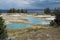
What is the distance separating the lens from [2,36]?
1317 centimetres

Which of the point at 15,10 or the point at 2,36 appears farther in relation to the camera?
the point at 15,10

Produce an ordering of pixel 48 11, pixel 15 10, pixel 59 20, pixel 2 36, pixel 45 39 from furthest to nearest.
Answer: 1. pixel 15 10
2. pixel 48 11
3. pixel 59 20
4. pixel 45 39
5. pixel 2 36

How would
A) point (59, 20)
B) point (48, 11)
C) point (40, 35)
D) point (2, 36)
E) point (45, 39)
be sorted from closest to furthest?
point (2, 36) → point (45, 39) → point (40, 35) → point (59, 20) → point (48, 11)

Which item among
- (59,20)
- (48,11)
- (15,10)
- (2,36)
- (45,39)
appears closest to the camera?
(2,36)

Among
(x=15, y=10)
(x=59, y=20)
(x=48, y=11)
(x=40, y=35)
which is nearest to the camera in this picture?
(x=40, y=35)

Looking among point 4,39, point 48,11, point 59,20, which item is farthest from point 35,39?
point 48,11

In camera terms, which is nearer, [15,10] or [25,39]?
[25,39]

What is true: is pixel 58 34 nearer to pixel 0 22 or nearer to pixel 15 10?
pixel 0 22

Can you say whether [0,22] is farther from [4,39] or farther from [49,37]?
[49,37]

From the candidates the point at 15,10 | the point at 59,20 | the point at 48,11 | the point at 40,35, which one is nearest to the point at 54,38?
the point at 40,35

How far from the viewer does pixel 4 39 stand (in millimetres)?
13320

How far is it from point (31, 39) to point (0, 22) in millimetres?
2454

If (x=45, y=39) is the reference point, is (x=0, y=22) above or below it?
above

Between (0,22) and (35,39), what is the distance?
105 inches
